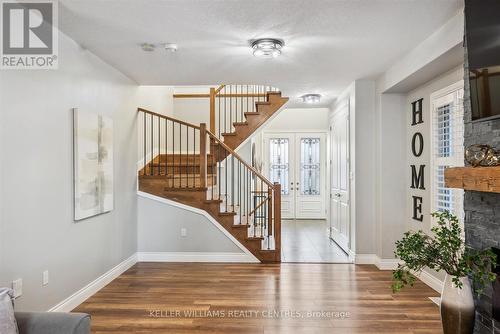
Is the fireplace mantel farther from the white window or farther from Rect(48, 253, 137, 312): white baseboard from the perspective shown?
Rect(48, 253, 137, 312): white baseboard

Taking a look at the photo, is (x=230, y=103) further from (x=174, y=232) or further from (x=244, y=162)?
(x=174, y=232)

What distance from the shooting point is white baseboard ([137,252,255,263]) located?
4.90 m

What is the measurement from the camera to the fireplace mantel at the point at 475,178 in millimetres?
1994

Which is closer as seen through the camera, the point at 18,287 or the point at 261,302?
the point at 18,287

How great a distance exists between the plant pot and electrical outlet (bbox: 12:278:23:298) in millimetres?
3015

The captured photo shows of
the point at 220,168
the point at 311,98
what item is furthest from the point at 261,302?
the point at 311,98

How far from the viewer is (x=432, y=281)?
383cm

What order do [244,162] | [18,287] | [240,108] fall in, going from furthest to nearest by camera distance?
[240,108], [244,162], [18,287]

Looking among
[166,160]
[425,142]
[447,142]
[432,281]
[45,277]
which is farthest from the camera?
[166,160]

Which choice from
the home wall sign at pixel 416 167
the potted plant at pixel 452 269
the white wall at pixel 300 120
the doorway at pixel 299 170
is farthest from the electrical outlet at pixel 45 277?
the white wall at pixel 300 120

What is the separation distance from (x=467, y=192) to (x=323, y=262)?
2554mm

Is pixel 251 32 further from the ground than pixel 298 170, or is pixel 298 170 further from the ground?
pixel 251 32

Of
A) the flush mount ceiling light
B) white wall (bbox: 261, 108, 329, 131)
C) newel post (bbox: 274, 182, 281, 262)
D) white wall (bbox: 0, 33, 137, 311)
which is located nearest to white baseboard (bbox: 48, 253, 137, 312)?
white wall (bbox: 0, 33, 137, 311)

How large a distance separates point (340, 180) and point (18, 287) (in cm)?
465
